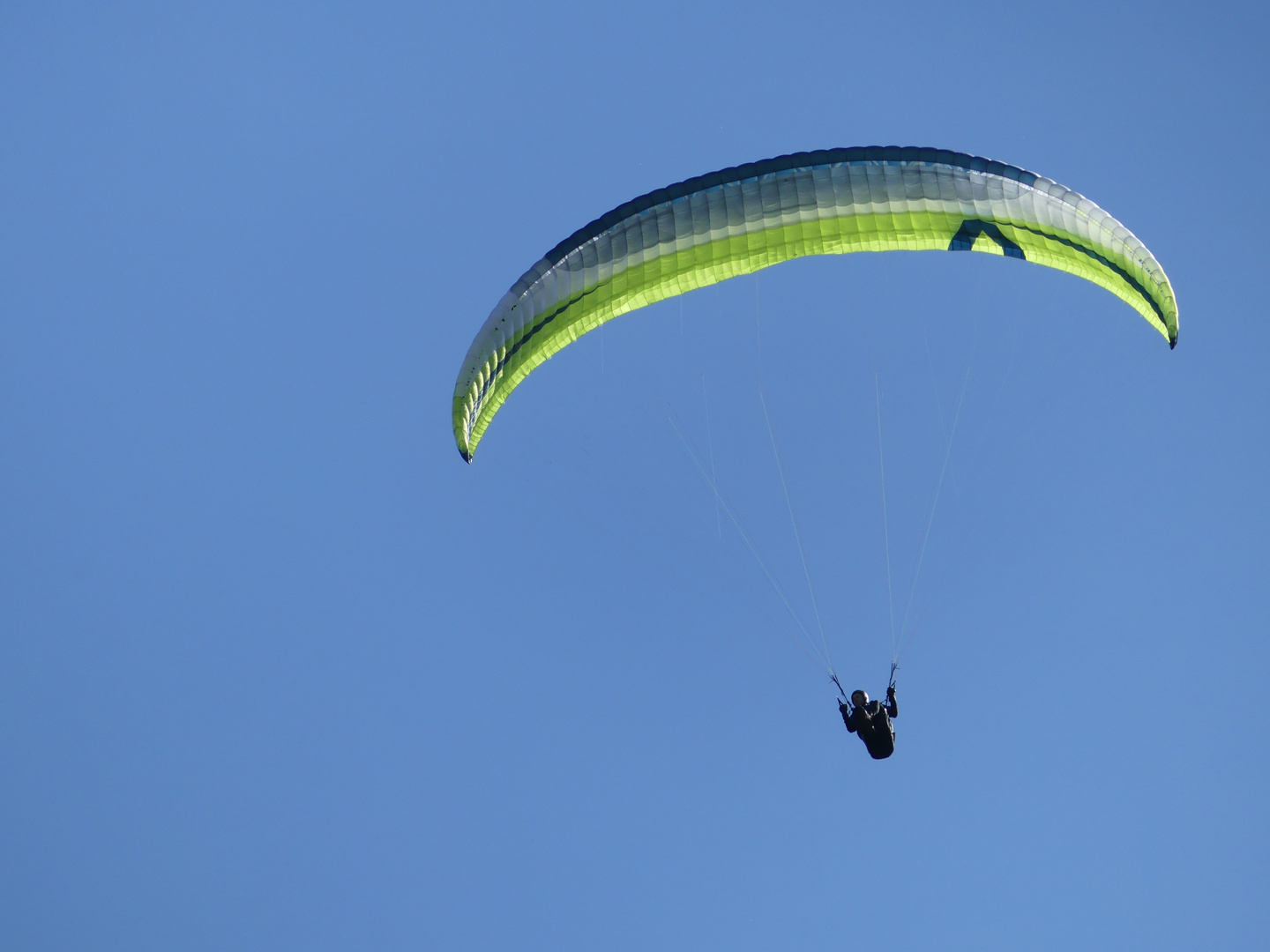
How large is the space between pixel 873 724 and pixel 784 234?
19.2ft

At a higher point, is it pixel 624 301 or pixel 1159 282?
pixel 624 301

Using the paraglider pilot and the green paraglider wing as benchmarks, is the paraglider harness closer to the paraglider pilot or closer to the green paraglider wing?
the paraglider pilot

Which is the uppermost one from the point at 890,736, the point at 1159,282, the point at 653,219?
the point at 653,219

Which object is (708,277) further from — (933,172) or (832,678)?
(832,678)

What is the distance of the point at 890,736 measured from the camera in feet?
51.8

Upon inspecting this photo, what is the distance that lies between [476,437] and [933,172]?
6313 millimetres

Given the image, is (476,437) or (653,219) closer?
(653,219)

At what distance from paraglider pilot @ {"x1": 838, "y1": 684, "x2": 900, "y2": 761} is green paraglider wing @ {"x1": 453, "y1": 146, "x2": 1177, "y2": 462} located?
536 cm

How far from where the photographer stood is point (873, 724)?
1566cm

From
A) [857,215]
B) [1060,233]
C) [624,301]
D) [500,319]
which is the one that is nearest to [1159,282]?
[1060,233]

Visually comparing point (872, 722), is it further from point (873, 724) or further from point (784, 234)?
point (784, 234)

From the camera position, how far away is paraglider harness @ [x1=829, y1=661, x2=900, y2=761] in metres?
15.7

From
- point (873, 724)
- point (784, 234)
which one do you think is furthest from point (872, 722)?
point (784, 234)

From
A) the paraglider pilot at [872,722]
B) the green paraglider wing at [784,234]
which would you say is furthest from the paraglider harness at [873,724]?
the green paraglider wing at [784,234]
